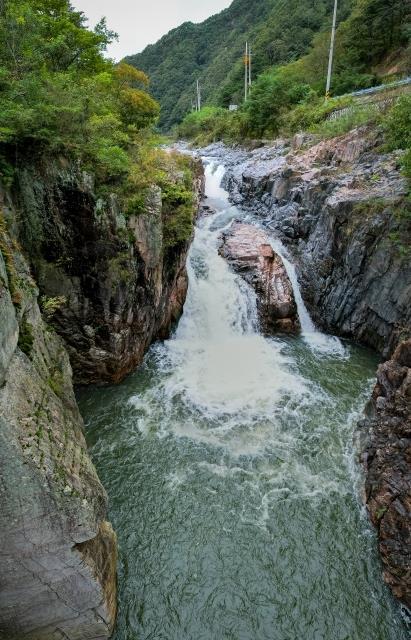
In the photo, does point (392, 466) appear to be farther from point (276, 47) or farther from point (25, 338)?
point (276, 47)

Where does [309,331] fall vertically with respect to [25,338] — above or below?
below

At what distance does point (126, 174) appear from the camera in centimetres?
999

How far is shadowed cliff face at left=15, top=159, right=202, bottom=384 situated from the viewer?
8.80 m

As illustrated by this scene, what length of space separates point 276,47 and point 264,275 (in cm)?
5506

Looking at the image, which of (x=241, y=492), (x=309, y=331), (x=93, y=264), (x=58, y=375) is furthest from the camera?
(x=309, y=331)

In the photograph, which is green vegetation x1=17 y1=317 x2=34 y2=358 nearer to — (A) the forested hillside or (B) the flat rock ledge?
(B) the flat rock ledge

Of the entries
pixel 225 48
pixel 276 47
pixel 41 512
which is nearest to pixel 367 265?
pixel 41 512

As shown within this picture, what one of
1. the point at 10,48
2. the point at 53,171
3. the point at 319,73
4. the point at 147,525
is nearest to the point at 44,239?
the point at 53,171

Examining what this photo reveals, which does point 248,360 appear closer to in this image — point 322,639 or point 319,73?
point 322,639

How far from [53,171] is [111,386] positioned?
19.3 feet

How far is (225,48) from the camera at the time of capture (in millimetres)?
95625

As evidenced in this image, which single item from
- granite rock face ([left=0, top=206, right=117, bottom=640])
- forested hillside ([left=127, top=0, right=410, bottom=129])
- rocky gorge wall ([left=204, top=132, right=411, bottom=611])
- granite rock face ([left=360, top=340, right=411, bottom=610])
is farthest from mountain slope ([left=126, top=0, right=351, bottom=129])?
granite rock face ([left=0, top=206, right=117, bottom=640])

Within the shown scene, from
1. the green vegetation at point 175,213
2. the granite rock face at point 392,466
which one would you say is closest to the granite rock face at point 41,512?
the granite rock face at point 392,466

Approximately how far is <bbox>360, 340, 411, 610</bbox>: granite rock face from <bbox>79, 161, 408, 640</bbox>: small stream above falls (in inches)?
14.6
